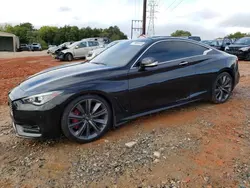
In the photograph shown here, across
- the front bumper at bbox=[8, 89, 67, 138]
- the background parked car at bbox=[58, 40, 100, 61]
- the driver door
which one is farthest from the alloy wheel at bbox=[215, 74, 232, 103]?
the background parked car at bbox=[58, 40, 100, 61]

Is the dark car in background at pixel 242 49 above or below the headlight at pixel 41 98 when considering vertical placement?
above

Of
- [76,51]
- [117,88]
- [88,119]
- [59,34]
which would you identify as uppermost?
[59,34]

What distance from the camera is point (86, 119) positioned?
3572mm

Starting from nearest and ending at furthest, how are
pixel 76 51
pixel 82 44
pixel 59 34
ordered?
pixel 76 51
pixel 82 44
pixel 59 34

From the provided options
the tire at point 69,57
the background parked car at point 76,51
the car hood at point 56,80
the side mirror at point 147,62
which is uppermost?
the background parked car at point 76,51

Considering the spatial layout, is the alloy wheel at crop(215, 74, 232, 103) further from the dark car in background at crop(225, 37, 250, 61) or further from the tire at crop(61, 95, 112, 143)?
the dark car in background at crop(225, 37, 250, 61)

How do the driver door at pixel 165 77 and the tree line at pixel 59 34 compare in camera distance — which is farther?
the tree line at pixel 59 34

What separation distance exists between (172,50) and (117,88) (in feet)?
4.67

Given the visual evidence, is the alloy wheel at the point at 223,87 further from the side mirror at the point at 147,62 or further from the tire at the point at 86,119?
the tire at the point at 86,119

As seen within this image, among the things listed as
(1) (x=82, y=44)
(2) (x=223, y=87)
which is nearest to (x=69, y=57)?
(1) (x=82, y=44)

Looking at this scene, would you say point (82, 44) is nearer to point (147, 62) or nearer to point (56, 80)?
point (147, 62)

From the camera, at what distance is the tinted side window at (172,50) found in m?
4.31

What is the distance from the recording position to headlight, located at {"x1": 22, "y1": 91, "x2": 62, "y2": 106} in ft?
10.8

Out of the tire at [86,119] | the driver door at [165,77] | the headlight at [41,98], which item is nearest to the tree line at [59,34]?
the driver door at [165,77]
